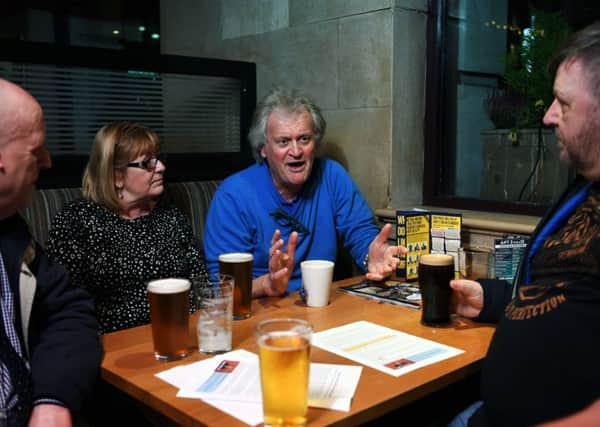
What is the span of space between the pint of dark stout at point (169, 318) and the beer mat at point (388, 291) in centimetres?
63

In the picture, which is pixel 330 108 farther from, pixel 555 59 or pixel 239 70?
pixel 555 59

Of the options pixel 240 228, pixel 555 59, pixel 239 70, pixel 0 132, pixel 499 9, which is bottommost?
pixel 240 228

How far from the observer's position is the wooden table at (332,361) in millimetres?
977

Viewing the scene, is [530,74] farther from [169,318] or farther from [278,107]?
[169,318]

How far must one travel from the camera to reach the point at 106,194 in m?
1.97

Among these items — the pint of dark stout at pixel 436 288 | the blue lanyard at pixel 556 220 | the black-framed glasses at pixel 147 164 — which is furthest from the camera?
the black-framed glasses at pixel 147 164

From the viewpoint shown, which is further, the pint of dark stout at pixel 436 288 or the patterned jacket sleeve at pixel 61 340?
the pint of dark stout at pixel 436 288

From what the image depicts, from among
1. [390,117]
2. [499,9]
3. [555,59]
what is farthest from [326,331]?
[499,9]

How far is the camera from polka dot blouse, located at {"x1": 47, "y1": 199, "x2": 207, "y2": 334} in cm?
189

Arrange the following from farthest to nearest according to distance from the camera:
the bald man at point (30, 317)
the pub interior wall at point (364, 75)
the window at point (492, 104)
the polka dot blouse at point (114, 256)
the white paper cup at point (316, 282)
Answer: the pub interior wall at point (364, 75) < the window at point (492, 104) < the polka dot blouse at point (114, 256) < the white paper cup at point (316, 282) < the bald man at point (30, 317)

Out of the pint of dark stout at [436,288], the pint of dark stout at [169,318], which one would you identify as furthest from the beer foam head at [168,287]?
the pint of dark stout at [436,288]

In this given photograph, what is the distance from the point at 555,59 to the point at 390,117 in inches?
49.7

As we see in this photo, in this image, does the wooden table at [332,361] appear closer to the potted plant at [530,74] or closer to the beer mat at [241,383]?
the beer mat at [241,383]

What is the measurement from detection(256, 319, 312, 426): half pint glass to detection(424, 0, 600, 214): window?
65.5 inches
